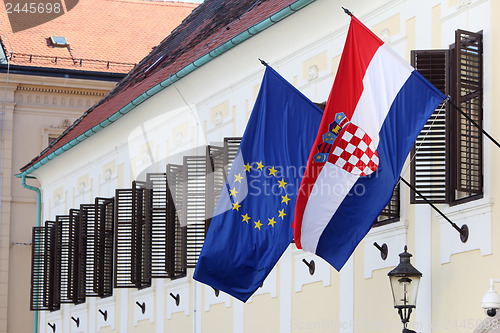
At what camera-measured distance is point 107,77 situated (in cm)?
3778

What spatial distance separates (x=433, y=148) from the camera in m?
13.5

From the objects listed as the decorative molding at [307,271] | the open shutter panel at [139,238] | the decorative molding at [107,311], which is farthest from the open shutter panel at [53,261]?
the decorative molding at [307,271]

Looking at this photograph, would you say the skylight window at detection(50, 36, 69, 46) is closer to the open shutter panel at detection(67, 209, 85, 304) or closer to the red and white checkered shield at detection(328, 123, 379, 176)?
the open shutter panel at detection(67, 209, 85, 304)

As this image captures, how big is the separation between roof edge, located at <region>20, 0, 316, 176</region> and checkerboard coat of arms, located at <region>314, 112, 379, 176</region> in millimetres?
4505

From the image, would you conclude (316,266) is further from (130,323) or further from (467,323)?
(130,323)

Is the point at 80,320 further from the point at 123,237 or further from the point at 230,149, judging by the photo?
the point at 230,149

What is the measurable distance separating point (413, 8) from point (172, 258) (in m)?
7.22

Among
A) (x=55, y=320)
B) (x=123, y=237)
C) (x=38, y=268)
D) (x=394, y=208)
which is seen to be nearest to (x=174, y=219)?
(x=123, y=237)

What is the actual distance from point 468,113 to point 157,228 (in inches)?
354

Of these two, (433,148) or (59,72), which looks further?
(59,72)

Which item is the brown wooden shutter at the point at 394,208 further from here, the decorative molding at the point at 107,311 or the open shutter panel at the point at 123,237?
the decorative molding at the point at 107,311

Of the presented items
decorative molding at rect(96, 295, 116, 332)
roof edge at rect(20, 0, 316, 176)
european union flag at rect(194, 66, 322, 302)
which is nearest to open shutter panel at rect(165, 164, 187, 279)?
roof edge at rect(20, 0, 316, 176)

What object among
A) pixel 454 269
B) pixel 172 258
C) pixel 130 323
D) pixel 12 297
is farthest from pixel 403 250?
pixel 12 297

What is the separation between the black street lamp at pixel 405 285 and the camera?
1320 cm
